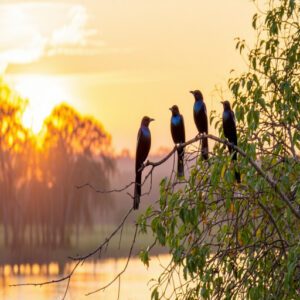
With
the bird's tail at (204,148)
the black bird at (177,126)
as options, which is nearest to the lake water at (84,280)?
the black bird at (177,126)

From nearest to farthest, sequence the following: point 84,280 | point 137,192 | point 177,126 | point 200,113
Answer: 1. point 137,192
2. point 177,126
3. point 200,113
4. point 84,280

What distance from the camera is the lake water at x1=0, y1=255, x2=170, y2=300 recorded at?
32.9 metres

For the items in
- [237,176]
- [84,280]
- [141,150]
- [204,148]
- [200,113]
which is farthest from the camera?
[84,280]

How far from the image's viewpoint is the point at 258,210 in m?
8.80

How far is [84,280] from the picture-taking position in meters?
38.0

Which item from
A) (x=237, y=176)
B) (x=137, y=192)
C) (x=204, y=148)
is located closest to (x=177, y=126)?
(x=204, y=148)

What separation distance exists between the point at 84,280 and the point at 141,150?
30.3m

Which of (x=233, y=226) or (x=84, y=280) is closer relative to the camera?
(x=233, y=226)

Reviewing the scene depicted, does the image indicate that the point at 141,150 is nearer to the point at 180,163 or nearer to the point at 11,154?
the point at 180,163

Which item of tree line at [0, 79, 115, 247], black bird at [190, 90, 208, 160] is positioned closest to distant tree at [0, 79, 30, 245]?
tree line at [0, 79, 115, 247]

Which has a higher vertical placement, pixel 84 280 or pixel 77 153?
pixel 77 153

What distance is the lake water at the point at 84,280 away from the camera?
32884 mm

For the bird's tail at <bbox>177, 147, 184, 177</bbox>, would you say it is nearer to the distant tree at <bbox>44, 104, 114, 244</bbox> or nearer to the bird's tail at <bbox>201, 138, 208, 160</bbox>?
the bird's tail at <bbox>201, 138, 208, 160</bbox>

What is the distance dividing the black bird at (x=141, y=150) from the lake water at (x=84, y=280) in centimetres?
2025
